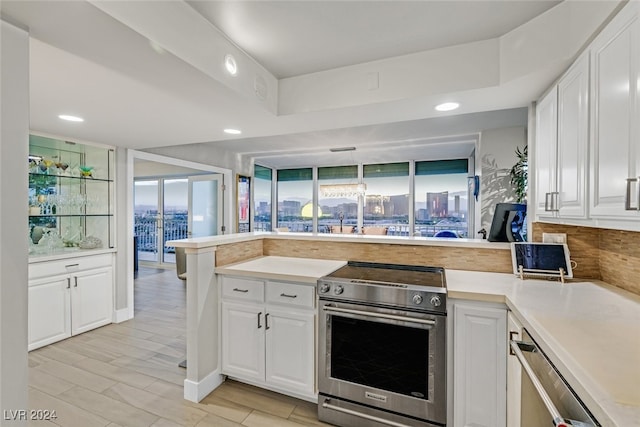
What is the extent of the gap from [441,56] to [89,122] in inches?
118

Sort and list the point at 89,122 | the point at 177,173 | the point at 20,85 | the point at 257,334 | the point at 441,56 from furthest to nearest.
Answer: the point at 177,173, the point at 89,122, the point at 257,334, the point at 441,56, the point at 20,85

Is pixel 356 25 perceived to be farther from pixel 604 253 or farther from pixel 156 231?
pixel 156 231

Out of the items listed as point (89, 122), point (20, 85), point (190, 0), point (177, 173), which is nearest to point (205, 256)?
point (20, 85)

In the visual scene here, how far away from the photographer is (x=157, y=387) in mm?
2324

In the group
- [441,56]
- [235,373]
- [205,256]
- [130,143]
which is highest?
[441,56]

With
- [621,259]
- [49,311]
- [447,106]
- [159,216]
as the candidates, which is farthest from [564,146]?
[159,216]

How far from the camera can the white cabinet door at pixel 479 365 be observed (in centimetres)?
164

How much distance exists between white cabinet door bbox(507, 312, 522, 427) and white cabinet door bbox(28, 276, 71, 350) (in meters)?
3.96

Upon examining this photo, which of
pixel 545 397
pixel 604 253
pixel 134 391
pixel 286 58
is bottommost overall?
pixel 134 391

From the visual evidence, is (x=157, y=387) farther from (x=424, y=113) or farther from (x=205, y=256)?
(x=424, y=113)

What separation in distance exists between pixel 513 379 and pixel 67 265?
4040 millimetres

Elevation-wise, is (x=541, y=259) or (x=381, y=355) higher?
(x=541, y=259)

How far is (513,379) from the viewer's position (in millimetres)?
1526

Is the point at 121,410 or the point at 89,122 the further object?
the point at 89,122
